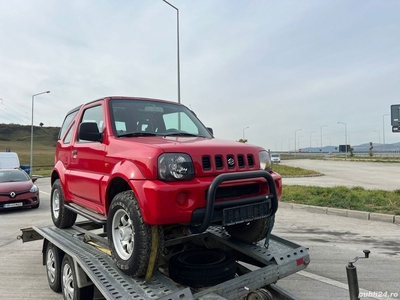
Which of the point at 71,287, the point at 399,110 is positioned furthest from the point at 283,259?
the point at 399,110

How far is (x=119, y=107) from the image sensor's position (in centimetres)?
387

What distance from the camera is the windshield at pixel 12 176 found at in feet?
36.1

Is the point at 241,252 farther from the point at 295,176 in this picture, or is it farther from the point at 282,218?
the point at 295,176

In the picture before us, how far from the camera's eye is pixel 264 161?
136 inches

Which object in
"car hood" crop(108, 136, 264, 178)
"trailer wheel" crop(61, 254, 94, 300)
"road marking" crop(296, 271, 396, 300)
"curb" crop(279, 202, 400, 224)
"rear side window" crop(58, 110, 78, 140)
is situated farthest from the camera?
"curb" crop(279, 202, 400, 224)

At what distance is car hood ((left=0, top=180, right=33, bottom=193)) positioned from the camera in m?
10.1

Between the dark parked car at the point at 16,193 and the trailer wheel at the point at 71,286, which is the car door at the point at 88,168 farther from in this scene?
the dark parked car at the point at 16,193

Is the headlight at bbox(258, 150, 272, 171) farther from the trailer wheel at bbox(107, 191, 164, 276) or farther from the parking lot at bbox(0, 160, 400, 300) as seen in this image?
the parking lot at bbox(0, 160, 400, 300)

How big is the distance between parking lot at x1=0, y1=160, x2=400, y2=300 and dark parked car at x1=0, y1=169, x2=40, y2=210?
1.80m

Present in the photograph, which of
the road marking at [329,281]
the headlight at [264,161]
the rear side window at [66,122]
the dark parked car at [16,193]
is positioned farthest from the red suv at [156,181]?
the dark parked car at [16,193]

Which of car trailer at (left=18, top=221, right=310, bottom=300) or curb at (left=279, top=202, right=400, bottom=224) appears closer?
car trailer at (left=18, top=221, right=310, bottom=300)

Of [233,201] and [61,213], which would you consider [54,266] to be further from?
[233,201]

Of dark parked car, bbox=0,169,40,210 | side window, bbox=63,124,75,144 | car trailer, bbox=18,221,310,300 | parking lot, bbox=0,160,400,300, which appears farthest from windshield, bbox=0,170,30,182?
car trailer, bbox=18,221,310,300

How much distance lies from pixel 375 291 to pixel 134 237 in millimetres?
3022
